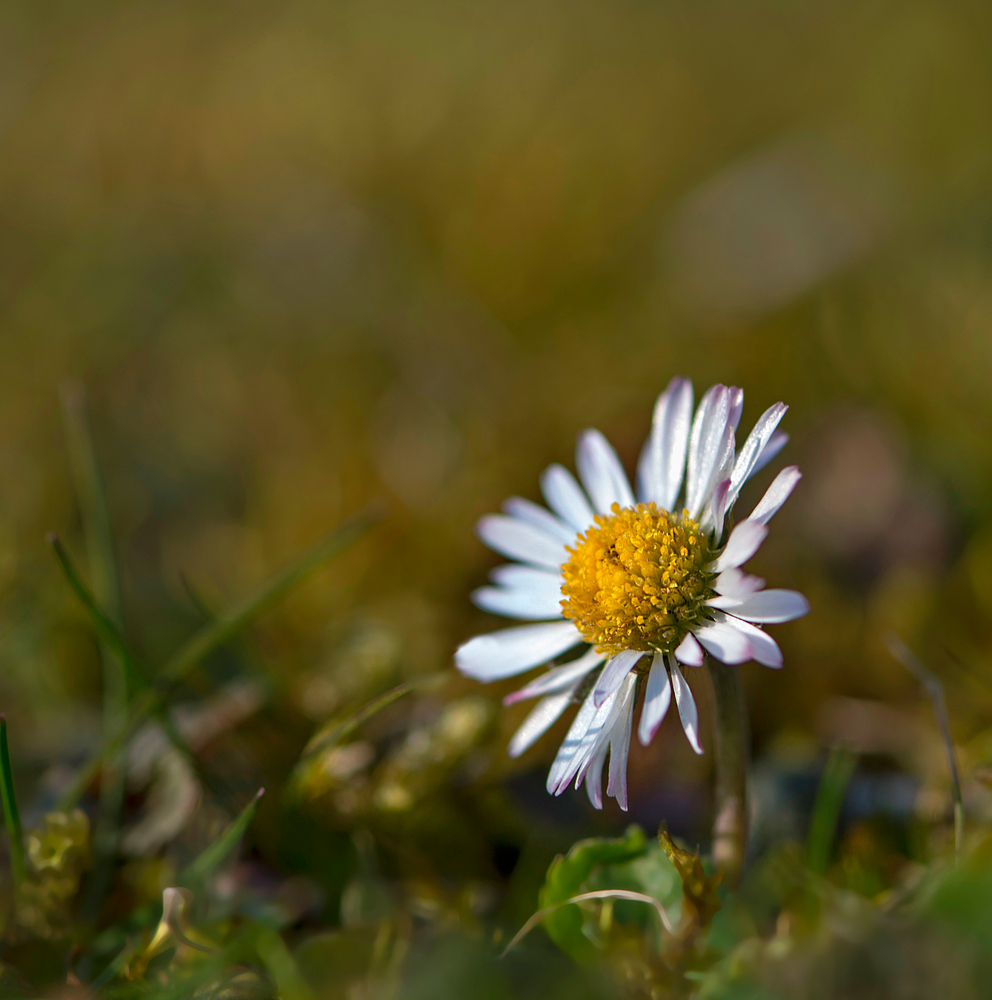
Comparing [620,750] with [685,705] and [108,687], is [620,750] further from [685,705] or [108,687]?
[108,687]

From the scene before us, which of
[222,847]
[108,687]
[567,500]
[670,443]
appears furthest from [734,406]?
[108,687]

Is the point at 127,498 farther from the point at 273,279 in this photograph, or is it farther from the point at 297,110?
the point at 297,110

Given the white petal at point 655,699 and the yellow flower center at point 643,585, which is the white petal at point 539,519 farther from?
the white petal at point 655,699

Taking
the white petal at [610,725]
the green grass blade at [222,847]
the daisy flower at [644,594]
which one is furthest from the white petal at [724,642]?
the green grass blade at [222,847]

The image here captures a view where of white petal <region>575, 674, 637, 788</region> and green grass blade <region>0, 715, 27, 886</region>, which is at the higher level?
green grass blade <region>0, 715, 27, 886</region>

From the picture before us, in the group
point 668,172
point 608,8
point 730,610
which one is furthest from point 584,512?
point 608,8

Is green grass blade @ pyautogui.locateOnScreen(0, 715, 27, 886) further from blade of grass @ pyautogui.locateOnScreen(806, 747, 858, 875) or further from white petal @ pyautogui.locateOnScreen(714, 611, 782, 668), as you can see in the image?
blade of grass @ pyautogui.locateOnScreen(806, 747, 858, 875)

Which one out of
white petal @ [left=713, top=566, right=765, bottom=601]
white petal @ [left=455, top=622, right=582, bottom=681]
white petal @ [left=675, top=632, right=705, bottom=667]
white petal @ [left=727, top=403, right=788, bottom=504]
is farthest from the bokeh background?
white petal @ [left=727, top=403, right=788, bottom=504]
